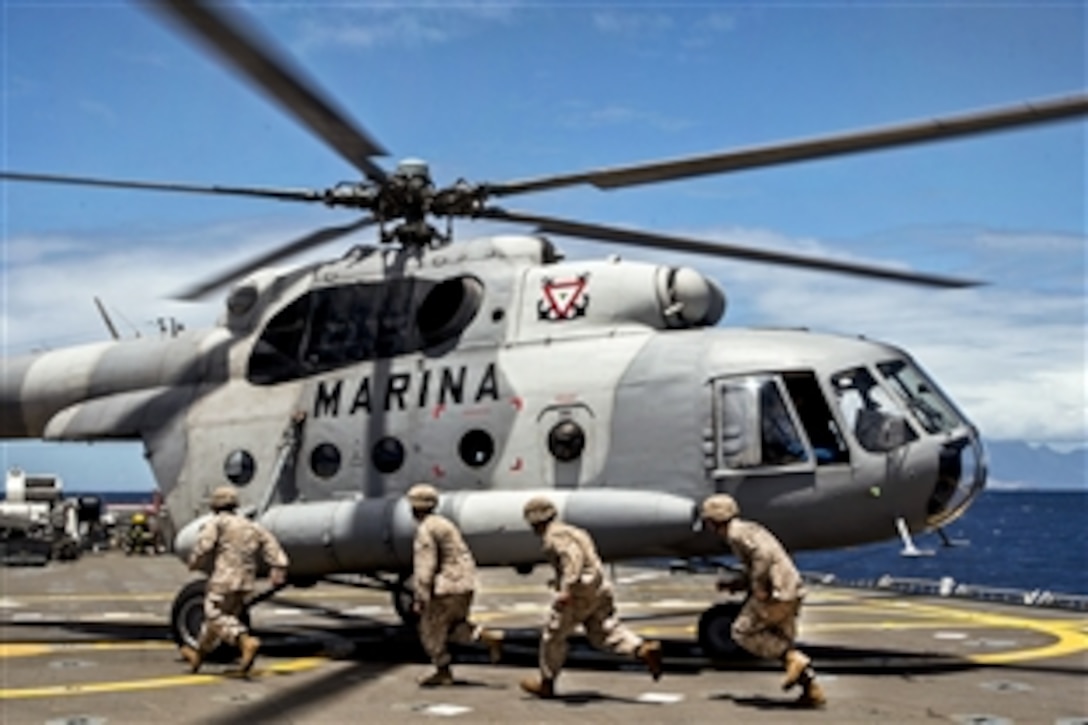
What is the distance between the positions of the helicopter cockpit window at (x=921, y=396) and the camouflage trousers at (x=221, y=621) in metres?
6.24

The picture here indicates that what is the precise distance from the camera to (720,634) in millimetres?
11578

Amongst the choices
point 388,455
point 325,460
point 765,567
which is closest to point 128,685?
point 325,460

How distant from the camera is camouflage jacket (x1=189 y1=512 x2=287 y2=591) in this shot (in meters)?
11.3

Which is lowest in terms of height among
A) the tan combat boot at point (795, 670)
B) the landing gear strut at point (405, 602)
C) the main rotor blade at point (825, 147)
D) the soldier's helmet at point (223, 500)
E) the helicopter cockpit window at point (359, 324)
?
the landing gear strut at point (405, 602)

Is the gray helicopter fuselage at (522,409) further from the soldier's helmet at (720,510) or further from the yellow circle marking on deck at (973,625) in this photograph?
the yellow circle marking on deck at (973,625)

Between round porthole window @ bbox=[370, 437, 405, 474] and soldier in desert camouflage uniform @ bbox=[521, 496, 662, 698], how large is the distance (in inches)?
119

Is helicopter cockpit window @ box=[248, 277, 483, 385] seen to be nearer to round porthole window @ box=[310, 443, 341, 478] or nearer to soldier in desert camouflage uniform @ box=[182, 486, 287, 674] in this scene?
round porthole window @ box=[310, 443, 341, 478]

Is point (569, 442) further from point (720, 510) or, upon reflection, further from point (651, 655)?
point (651, 655)

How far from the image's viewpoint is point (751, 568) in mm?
9500

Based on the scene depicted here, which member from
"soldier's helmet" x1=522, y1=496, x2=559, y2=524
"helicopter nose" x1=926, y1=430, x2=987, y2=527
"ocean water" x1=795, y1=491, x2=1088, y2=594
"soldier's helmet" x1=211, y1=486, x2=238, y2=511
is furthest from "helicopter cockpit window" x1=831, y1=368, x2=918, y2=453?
"ocean water" x1=795, y1=491, x2=1088, y2=594

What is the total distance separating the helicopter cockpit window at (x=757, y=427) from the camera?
36.5 feet

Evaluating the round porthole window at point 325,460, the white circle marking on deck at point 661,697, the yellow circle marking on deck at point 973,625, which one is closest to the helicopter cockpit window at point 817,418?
the white circle marking on deck at point 661,697

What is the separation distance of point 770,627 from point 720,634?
220 cm

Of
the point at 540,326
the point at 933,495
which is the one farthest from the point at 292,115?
the point at 933,495
